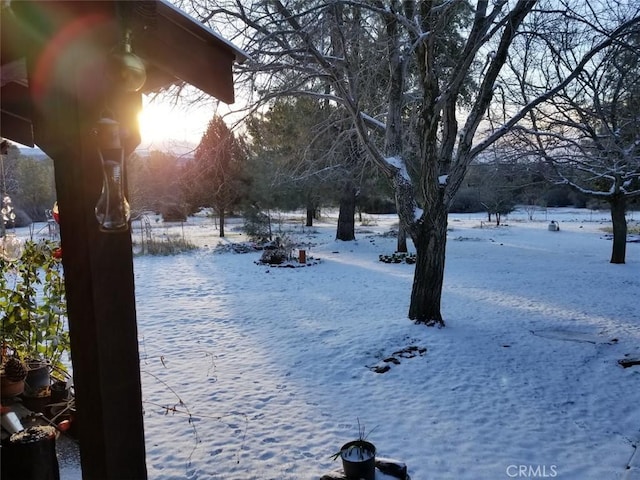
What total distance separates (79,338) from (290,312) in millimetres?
5895

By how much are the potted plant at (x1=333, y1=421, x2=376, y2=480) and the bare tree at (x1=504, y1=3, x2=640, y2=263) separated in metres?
4.59

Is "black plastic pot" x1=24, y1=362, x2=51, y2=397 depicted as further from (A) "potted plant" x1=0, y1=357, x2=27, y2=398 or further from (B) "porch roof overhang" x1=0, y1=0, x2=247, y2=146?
(B) "porch roof overhang" x1=0, y1=0, x2=247, y2=146

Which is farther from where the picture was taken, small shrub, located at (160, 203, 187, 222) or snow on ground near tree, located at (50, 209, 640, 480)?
small shrub, located at (160, 203, 187, 222)

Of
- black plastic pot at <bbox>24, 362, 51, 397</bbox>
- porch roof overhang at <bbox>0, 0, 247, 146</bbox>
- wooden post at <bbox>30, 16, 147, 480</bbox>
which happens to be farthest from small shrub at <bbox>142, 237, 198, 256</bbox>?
wooden post at <bbox>30, 16, 147, 480</bbox>

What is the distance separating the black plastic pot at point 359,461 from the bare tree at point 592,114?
15.1 feet

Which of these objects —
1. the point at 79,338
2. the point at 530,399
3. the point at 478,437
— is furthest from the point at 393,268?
the point at 79,338

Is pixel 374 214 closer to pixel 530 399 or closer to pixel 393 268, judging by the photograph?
pixel 393 268

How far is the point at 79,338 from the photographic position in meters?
1.54

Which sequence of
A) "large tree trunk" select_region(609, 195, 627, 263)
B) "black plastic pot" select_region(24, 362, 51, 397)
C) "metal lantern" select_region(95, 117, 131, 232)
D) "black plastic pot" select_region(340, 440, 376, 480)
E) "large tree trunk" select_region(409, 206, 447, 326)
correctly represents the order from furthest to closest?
"large tree trunk" select_region(609, 195, 627, 263) → "large tree trunk" select_region(409, 206, 447, 326) → "black plastic pot" select_region(24, 362, 51, 397) → "black plastic pot" select_region(340, 440, 376, 480) → "metal lantern" select_region(95, 117, 131, 232)

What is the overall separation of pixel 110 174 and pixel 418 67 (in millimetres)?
5532

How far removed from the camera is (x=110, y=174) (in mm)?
1317

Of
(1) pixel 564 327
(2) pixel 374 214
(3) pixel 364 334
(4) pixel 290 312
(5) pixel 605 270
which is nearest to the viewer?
(3) pixel 364 334

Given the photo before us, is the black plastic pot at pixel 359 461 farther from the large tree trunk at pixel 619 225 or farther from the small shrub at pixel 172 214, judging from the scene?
the small shrub at pixel 172 214

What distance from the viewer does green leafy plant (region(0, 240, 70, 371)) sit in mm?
3143
